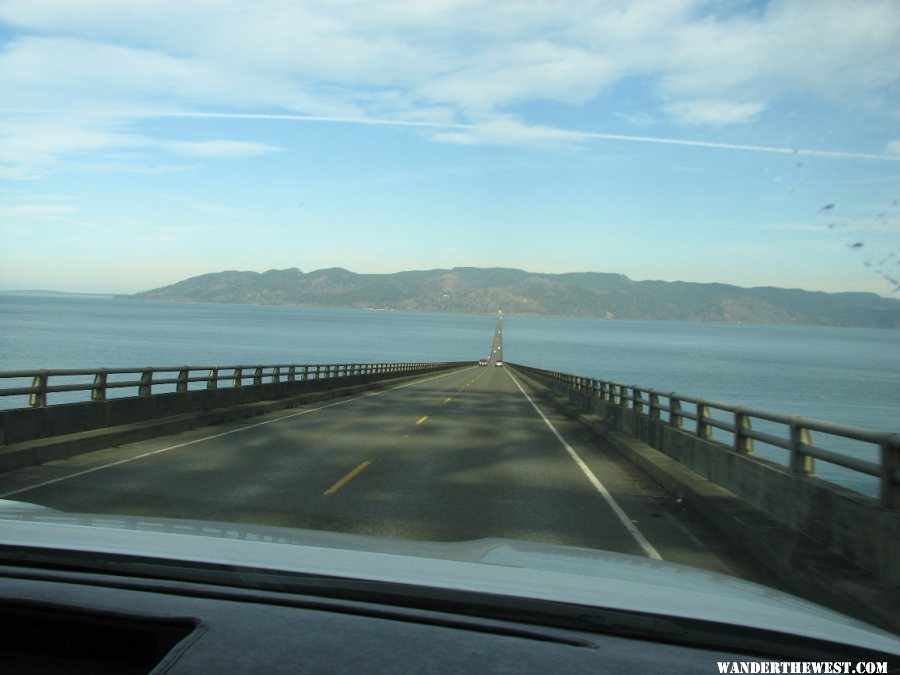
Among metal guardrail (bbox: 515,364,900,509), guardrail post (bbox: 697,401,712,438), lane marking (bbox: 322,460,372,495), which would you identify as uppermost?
metal guardrail (bbox: 515,364,900,509)

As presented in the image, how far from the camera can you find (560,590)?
10.1 ft

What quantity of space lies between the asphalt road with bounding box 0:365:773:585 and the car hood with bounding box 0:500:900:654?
4.49 m

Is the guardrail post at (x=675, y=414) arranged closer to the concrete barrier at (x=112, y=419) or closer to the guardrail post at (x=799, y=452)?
the guardrail post at (x=799, y=452)

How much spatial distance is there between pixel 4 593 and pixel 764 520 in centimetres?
796

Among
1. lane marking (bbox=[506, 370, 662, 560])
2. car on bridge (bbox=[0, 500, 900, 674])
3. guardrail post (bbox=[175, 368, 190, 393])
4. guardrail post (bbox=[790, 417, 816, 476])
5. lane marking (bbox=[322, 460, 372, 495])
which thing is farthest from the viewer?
guardrail post (bbox=[175, 368, 190, 393])

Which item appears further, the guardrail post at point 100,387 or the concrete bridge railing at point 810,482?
the guardrail post at point 100,387

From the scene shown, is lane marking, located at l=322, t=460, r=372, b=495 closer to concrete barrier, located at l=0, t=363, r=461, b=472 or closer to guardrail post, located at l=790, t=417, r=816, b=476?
concrete barrier, located at l=0, t=363, r=461, b=472

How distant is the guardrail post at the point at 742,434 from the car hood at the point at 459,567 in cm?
732

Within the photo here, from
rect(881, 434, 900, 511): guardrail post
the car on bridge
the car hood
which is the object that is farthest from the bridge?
the car on bridge

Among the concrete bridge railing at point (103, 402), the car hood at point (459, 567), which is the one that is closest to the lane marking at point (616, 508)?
the car hood at point (459, 567)

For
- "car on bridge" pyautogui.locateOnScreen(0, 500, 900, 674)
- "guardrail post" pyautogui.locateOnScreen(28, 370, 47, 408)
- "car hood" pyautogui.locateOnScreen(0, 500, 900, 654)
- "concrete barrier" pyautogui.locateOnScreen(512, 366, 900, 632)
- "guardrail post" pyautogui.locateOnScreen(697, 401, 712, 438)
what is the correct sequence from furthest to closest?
"guardrail post" pyautogui.locateOnScreen(28, 370, 47, 408) < "guardrail post" pyautogui.locateOnScreen(697, 401, 712, 438) < "concrete barrier" pyautogui.locateOnScreen(512, 366, 900, 632) < "car hood" pyautogui.locateOnScreen(0, 500, 900, 654) < "car on bridge" pyautogui.locateOnScreen(0, 500, 900, 674)

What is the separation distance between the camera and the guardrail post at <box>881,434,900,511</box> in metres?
6.61

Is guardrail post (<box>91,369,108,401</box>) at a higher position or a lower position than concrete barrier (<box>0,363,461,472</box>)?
higher

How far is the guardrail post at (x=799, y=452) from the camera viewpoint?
902cm
